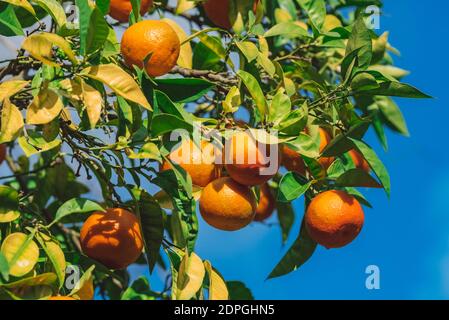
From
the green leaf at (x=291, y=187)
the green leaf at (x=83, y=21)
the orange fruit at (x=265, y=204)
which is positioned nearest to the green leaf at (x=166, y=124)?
the green leaf at (x=83, y=21)

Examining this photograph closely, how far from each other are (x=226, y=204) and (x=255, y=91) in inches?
9.3

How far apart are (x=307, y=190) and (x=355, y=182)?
5.4 inches

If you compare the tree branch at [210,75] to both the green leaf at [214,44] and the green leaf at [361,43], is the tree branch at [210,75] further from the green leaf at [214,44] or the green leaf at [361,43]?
the green leaf at [361,43]

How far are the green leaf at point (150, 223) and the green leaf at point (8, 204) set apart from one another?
25 cm

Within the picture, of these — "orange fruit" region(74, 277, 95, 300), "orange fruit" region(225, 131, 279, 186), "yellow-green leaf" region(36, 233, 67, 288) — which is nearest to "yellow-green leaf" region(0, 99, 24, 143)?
"yellow-green leaf" region(36, 233, 67, 288)

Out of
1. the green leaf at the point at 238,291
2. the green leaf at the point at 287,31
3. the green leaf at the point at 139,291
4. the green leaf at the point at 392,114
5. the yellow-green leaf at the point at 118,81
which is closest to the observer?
the yellow-green leaf at the point at 118,81

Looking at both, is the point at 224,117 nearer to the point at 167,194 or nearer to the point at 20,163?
the point at 167,194

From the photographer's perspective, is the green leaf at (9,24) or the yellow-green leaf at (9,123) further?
the green leaf at (9,24)

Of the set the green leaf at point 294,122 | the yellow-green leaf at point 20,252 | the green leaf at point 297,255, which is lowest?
the yellow-green leaf at point 20,252

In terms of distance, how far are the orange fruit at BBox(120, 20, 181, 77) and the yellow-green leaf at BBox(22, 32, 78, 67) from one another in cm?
17

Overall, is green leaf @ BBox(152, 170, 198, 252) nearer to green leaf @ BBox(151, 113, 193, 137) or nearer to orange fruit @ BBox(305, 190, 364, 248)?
green leaf @ BBox(151, 113, 193, 137)

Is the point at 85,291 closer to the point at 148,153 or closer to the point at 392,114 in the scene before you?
the point at 148,153

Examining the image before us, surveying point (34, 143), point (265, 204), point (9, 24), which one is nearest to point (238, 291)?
point (265, 204)

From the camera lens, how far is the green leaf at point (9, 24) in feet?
6.01
